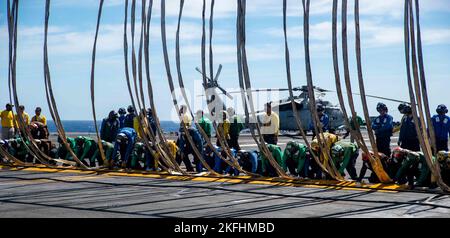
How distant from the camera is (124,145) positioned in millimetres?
16609

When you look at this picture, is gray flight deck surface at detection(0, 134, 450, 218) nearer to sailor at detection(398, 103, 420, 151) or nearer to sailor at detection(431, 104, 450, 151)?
sailor at detection(398, 103, 420, 151)

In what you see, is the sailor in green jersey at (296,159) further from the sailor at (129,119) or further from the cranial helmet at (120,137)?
the sailor at (129,119)

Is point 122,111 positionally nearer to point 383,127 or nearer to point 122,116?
point 122,116

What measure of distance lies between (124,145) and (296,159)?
4060 mm

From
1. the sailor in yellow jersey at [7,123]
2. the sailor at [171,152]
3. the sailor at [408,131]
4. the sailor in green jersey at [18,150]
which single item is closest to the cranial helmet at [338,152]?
the sailor at [408,131]

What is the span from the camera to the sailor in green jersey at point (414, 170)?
12385mm

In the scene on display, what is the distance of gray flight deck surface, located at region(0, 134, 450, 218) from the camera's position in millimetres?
9625

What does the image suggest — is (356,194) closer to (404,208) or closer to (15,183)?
(404,208)

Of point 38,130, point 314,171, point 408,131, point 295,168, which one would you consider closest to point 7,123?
point 38,130

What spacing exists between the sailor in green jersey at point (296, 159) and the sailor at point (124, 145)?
351 cm

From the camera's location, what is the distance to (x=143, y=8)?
14.1 meters

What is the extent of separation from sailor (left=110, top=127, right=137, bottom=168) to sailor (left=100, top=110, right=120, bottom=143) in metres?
1.64

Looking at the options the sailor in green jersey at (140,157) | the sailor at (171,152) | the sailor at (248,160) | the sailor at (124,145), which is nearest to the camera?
the sailor at (248,160)
